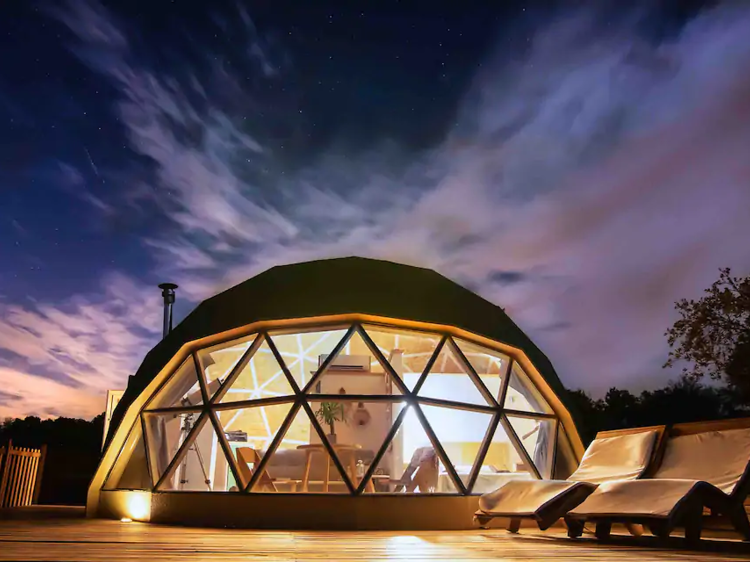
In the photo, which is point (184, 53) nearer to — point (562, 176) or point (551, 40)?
point (551, 40)

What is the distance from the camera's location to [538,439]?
27.5 ft

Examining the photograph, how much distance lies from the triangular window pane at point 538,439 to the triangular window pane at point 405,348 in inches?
50.6

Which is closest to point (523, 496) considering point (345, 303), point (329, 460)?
point (329, 460)

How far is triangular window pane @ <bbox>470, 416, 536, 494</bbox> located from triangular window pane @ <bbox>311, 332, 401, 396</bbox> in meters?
1.29

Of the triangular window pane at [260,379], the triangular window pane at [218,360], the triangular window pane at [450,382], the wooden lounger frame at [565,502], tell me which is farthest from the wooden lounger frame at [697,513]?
the triangular window pane at [260,379]

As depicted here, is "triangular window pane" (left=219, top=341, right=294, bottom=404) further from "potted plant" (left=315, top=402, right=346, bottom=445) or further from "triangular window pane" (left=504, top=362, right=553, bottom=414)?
"triangular window pane" (left=504, top=362, right=553, bottom=414)

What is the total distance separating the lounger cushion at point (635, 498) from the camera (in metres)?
4.83

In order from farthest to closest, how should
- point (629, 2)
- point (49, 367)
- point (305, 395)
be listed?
point (49, 367), point (629, 2), point (305, 395)

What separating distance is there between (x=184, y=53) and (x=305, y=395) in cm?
1057

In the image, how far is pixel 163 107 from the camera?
14.7m

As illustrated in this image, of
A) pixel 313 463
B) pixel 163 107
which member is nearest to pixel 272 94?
pixel 163 107

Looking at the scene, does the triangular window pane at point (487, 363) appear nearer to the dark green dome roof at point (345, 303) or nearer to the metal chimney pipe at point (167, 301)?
the dark green dome roof at point (345, 303)

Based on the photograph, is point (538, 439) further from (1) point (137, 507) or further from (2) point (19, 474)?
(2) point (19, 474)

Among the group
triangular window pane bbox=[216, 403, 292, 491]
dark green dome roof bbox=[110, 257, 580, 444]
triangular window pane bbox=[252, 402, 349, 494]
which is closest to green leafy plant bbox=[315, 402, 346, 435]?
triangular window pane bbox=[252, 402, 349, 494]
